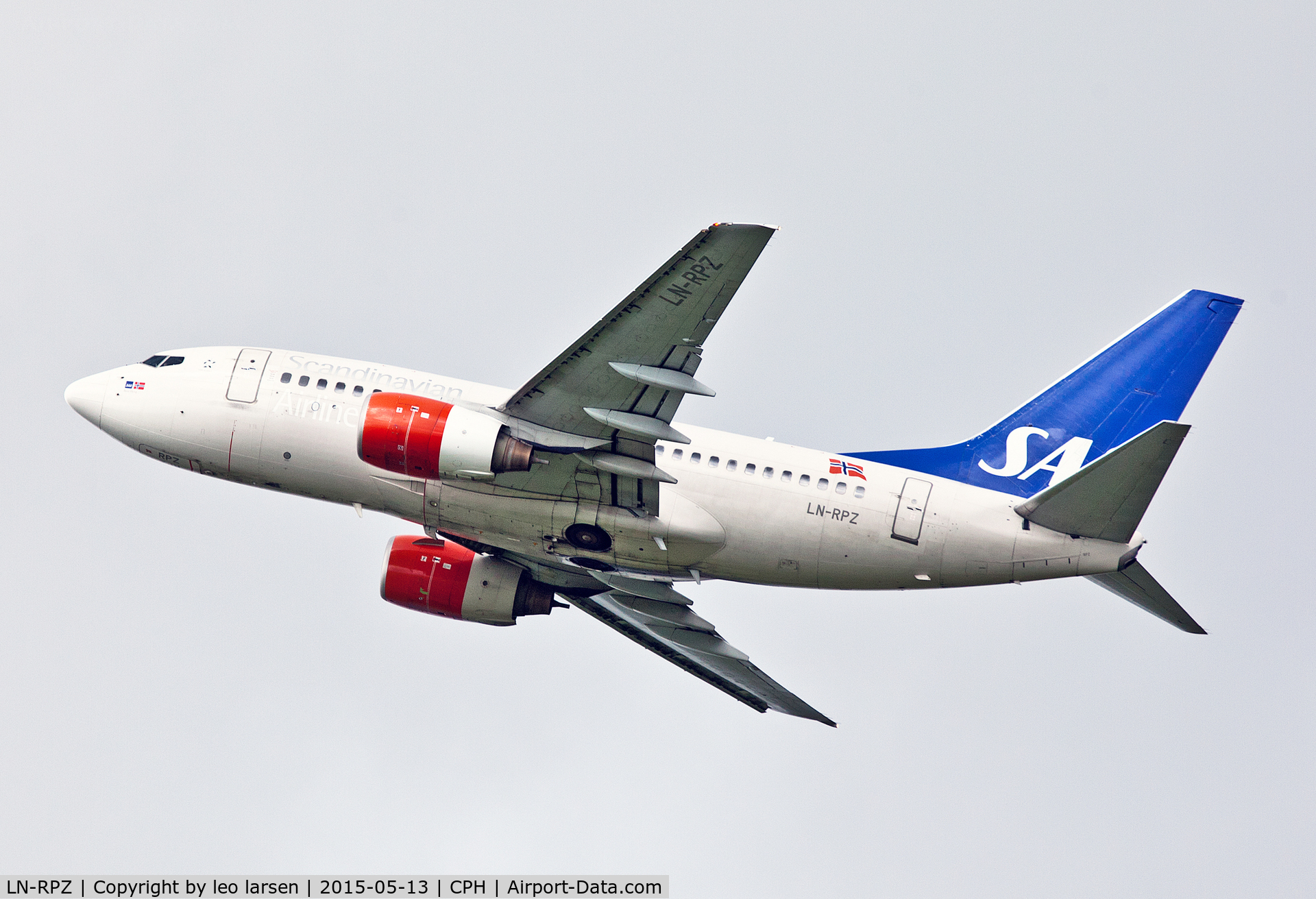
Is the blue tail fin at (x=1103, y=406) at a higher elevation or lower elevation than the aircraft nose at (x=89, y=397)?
higher

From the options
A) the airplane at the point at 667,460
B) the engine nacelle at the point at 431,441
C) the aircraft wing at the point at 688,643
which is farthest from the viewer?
the aircraft wing at the point at 688,643

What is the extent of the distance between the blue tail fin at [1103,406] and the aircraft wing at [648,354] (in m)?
8.43

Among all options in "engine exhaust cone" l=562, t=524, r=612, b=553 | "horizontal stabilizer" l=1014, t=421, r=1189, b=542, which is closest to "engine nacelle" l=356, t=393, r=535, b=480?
"engine exhaust cone" l=562, t=524, r=612, b=553

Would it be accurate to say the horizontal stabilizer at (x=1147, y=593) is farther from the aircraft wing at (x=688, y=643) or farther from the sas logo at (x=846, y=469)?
the aircraft wing at (x=688, y=643)

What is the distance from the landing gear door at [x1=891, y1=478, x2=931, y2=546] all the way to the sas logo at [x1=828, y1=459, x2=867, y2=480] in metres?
1.24

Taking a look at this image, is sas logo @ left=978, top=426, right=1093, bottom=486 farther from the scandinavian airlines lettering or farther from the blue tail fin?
the scandinavian airlines lettering

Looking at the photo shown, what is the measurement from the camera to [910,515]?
3675cm

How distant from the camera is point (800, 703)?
148 ft

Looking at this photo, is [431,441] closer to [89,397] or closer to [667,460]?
[667,460]

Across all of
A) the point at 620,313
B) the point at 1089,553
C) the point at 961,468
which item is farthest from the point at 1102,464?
the point at 620,313

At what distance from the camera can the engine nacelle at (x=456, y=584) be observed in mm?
43500

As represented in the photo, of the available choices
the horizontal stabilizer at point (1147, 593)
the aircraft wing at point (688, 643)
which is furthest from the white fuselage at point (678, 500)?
the aircraft wing at point (688, 643)

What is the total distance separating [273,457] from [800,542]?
1499cm

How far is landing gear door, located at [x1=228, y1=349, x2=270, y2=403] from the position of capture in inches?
1566
